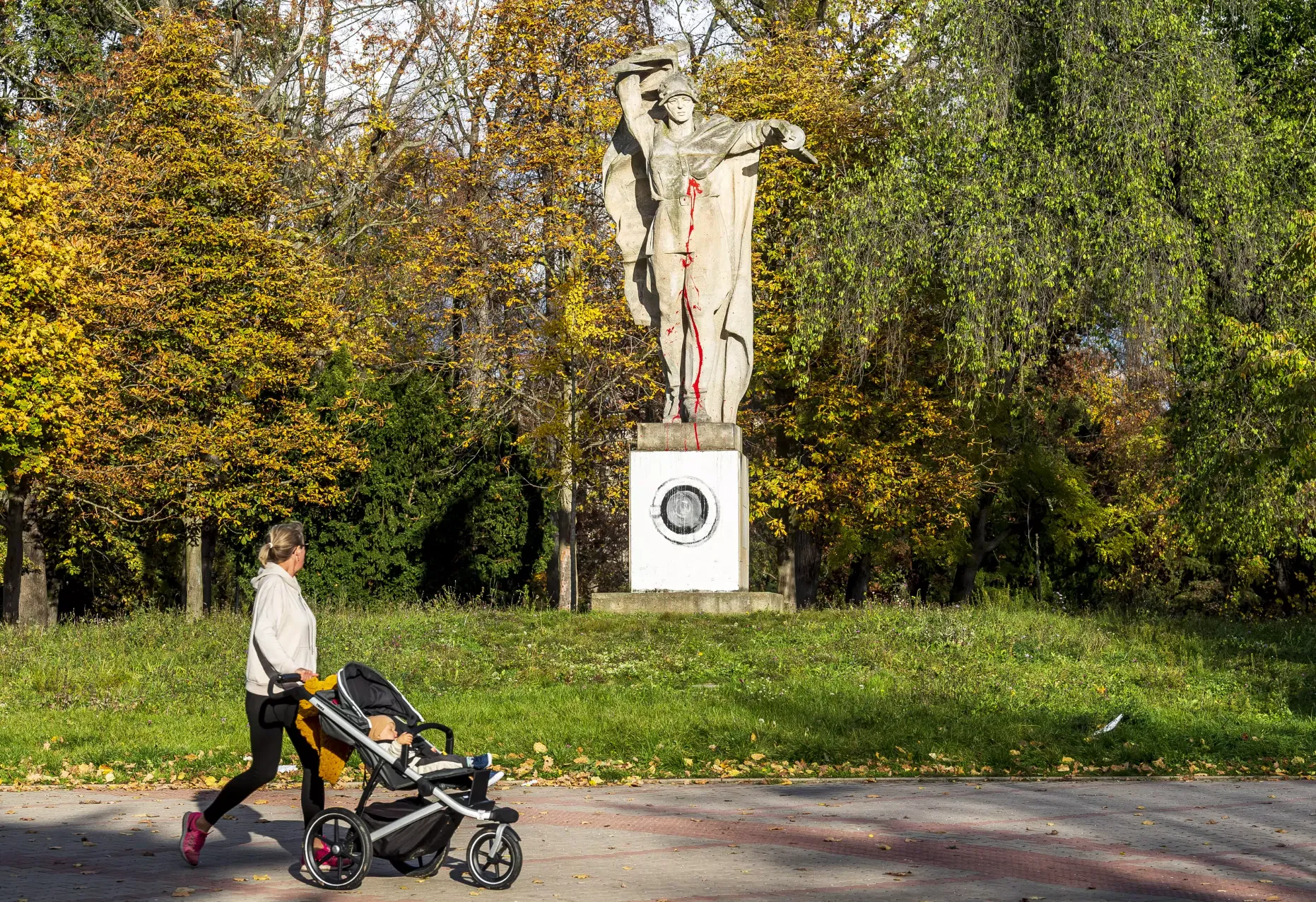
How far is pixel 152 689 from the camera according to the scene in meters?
13.7

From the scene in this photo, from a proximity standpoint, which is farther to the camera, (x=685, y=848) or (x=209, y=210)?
(x=209, y=210)

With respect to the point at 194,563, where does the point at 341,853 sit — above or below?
below

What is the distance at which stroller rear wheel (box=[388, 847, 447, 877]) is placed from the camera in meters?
6.89

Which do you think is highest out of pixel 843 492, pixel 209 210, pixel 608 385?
pixel 209 210

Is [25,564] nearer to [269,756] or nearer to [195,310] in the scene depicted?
[195,310]

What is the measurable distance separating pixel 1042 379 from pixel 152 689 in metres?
24.7

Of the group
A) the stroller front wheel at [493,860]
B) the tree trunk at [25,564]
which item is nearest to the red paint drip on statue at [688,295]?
the stroller front wheel at [493,860]

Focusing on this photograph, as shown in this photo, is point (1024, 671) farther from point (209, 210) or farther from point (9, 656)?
point (209, 210)

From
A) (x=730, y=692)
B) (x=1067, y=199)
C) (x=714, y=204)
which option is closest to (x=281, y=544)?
(x=730, y=692)

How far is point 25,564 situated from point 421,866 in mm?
23795

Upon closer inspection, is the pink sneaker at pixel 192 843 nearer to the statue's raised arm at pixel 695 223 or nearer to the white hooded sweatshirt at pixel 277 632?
the white hooded sweatshirt at pixel 277 632

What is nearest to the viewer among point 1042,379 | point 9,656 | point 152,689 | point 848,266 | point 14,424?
point 152,689

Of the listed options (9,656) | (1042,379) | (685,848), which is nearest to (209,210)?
(9,656)

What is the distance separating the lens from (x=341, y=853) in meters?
6.70
